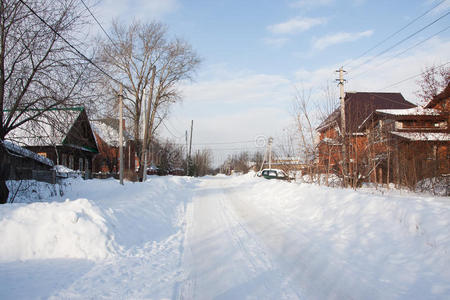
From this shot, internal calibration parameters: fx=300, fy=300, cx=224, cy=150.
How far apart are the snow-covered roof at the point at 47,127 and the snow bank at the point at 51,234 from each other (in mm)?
3709

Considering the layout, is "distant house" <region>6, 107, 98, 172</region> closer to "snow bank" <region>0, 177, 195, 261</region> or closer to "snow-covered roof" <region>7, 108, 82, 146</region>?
"snow-covered roof" <region>7, 108, 82, 146</region>

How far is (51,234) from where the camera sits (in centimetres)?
573

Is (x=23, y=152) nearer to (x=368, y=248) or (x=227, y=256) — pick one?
(x=227, y=256)

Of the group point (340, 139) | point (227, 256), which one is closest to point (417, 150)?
point (340, 139)

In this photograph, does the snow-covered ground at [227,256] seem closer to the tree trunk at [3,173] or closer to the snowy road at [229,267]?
the snowy road at [229,267]

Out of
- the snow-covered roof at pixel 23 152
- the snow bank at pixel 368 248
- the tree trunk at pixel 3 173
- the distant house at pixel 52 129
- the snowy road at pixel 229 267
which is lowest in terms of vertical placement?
the snowy road at pixel 229 267

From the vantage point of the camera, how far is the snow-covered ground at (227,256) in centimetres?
428

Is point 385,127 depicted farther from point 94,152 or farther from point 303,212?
point 94,152

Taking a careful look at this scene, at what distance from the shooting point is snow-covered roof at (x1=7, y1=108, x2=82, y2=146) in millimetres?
9336

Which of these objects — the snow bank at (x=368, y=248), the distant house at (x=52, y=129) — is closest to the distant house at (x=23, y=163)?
the distant house at (x=52, y=129)

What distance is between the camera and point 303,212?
1059cm

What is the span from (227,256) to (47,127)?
7.71 metres

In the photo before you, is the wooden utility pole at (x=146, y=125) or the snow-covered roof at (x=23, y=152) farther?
the wooden utility pole at (x=146, y=125)

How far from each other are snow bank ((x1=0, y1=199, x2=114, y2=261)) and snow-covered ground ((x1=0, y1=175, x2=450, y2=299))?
0.06ft
